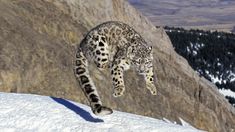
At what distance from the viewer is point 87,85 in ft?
39.4

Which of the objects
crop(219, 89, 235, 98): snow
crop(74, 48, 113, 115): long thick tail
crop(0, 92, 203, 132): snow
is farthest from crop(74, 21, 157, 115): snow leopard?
crop(219, 89, 235, 98): snow

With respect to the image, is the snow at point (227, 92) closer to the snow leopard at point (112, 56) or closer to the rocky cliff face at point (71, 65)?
the rocky cliff face at point (71, 65)

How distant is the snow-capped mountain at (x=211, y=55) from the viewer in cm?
10319

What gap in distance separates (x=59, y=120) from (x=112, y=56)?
1943mm

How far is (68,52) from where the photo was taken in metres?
24.1

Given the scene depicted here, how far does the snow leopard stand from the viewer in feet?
38.0

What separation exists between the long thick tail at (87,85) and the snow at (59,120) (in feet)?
2.82

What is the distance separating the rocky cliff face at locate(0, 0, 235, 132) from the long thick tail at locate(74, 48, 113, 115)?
30.1 feet

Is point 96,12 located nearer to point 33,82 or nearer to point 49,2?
point 49,2

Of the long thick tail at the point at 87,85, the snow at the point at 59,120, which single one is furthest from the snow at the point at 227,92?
the long thick tail at the point at 87,85

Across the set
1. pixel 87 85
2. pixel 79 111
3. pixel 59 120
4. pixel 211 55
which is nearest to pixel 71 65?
pixel 79 111

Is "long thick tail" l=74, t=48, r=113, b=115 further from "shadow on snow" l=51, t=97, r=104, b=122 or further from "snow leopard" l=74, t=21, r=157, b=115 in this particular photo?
"shadow on snow" l=51, t=97, r=104, b=122

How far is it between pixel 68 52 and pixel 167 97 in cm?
588

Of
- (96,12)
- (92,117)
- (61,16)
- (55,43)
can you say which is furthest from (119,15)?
(92,117)
